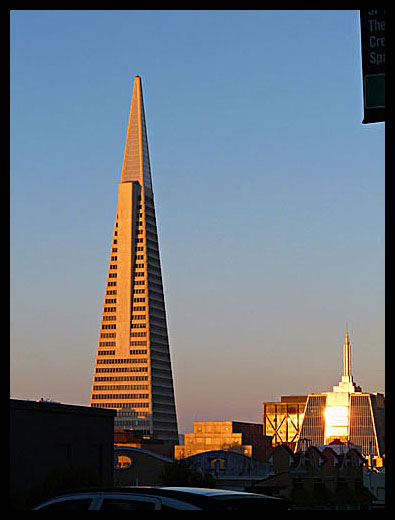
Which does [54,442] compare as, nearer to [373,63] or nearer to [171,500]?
[171,500]

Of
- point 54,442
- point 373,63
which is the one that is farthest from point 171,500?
point 54,442

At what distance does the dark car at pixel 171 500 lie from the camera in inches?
390

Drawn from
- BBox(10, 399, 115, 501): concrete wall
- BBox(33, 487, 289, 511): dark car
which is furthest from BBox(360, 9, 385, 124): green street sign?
BBox(10, 399, 115, 501): concrete wall

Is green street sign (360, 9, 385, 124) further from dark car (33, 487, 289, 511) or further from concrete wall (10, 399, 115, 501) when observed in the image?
concrete wall (10, 399, 115, 501)

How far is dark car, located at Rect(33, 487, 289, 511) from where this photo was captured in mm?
9906

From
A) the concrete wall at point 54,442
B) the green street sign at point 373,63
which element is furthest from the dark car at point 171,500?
the concrete wall at point 54,442

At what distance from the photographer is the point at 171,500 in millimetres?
9961

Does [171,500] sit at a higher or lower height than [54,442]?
higher

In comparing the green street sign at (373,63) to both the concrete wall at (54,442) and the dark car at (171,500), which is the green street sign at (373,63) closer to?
the dark car at (171,500)
